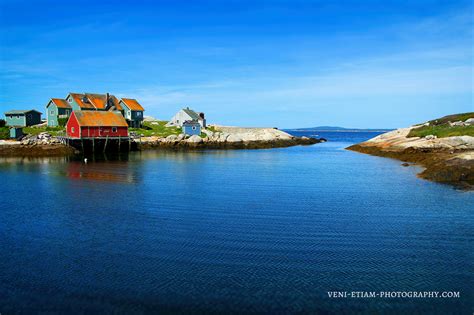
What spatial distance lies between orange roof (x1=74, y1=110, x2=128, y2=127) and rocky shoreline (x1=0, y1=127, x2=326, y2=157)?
5.10 m

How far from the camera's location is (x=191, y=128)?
89438 millimetres

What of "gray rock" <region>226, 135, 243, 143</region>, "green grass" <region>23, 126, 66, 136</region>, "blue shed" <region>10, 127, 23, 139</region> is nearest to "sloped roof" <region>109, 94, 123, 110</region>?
"green grass" <region>23, 126, 66, 136</region>

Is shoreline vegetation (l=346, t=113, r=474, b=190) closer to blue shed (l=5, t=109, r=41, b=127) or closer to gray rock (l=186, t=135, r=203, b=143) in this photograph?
gray rock (l=186, t=135, r=203, b=143)

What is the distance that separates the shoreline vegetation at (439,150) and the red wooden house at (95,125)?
4556 cm

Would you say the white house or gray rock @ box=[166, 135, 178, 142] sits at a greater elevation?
the white house

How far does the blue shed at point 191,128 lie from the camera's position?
88.8m

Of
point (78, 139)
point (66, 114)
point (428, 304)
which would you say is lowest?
point (428, 304)

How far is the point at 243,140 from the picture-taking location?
9331 cm

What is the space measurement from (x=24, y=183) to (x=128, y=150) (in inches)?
1587

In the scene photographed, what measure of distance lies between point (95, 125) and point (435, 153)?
53769 millimetres

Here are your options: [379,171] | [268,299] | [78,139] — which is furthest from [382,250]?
[78,139]

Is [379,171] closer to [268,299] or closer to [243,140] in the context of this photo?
[268,299]

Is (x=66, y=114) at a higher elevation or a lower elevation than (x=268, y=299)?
higher

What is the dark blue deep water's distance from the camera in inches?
464
